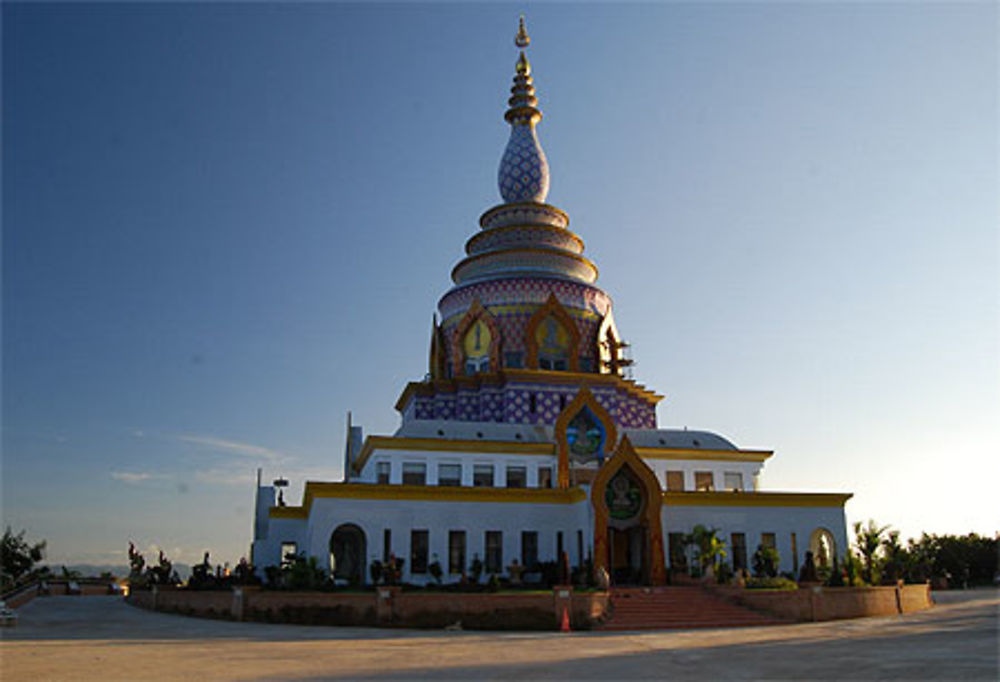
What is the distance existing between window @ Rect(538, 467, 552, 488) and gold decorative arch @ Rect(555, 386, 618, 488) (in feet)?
4.20

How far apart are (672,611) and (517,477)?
12015 mm

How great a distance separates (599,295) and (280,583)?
2624 cm

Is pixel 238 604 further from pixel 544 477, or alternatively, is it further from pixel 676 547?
pixel 676 547

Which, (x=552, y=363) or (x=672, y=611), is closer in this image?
(x=672, y=611)

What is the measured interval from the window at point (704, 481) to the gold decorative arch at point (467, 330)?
12387mm

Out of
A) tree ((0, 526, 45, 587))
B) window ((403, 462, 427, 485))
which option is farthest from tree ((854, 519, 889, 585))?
tree ((0, 526, 45, 587))

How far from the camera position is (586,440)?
127ft

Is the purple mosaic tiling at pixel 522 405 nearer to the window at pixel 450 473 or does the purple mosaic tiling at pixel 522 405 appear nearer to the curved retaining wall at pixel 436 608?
the window at pixel 450 473

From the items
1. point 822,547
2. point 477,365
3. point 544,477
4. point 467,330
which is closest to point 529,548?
point 544,477

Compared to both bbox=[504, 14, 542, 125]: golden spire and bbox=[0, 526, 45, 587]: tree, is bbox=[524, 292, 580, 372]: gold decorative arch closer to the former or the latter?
bbox=[504, 14, 542, 125]: golden spire

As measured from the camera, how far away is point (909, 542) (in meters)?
53.8

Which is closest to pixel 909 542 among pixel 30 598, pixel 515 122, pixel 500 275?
pixel 500 275

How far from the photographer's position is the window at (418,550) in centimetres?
3381

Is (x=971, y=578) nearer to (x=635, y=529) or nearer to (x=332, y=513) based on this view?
(x=635, y=529)
